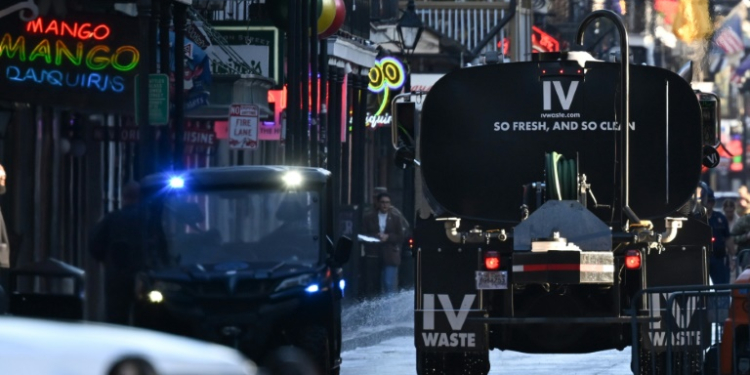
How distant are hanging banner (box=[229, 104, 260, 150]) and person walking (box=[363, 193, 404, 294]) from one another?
5251mm

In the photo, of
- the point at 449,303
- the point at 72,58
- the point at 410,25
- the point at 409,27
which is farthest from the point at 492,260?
the point at 409,27

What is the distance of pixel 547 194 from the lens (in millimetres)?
15781

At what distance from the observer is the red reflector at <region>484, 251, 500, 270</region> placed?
15.6 meters

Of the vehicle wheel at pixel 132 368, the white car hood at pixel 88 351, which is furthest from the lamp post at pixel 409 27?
the vehicle wheel at pixel 132 368

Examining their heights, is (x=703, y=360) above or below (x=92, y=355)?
below

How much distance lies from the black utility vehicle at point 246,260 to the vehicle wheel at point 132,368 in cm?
776

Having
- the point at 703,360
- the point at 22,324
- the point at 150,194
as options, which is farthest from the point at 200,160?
the point at 22,324

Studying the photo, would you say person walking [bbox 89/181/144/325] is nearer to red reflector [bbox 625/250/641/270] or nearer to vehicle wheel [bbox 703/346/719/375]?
red reflector [bbox 625/250/641/270]

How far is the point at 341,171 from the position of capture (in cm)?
3978

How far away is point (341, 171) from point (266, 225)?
23.7 m

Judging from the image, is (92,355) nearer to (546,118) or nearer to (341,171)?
(546,118)

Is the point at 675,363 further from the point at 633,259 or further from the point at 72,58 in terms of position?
the point at 72,58

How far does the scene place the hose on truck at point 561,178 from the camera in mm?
15711

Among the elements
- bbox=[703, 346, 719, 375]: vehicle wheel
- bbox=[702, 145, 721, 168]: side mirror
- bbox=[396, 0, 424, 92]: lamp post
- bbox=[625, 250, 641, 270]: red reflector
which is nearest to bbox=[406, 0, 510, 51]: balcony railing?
bbox=[396, 0, 424, 92]: lamp post
